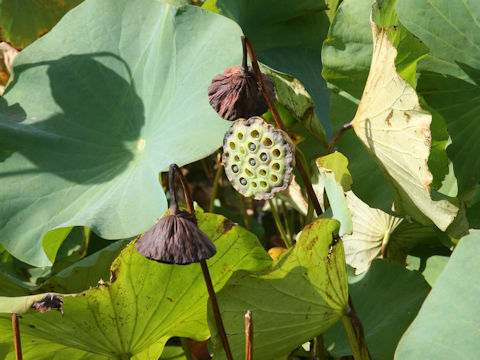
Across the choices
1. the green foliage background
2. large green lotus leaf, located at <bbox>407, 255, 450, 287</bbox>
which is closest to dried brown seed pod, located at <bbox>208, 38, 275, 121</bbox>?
the green foliage background

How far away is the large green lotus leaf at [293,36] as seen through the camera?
1.23 m

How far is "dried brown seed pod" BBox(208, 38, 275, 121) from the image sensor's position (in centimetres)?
78

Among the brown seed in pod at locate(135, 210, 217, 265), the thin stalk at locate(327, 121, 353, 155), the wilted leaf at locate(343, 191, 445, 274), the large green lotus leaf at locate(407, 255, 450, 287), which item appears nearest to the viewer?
the brown seed in pod at locate(135, 210, 217, 265)

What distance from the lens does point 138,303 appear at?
820 millimetres

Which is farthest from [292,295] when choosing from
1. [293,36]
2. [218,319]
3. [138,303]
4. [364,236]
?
[293,36]

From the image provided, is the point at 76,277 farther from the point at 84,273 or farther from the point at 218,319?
the point at 218,319

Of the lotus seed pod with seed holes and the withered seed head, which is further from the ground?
the withered seed head

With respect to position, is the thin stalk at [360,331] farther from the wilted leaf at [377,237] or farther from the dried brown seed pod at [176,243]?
the wilted leaf at [377,237]

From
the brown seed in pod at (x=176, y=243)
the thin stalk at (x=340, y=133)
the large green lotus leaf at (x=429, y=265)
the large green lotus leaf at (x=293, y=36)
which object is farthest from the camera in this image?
the large green lotus leaf at (x=293, y=36)

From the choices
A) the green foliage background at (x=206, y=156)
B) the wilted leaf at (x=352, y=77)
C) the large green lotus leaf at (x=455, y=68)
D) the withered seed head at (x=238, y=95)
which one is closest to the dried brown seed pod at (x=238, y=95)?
the withered seed head at (x=238, y=95)

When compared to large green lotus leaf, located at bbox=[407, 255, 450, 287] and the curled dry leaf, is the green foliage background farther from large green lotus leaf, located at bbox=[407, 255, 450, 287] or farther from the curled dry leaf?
the curled dry leaf

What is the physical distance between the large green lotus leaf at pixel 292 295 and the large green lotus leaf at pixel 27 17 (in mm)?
1000

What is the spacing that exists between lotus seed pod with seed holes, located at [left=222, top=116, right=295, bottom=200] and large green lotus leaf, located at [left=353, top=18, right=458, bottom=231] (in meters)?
0.14

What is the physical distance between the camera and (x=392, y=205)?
99 centimetres
